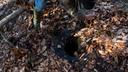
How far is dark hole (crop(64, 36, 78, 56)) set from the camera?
5039 millimetres

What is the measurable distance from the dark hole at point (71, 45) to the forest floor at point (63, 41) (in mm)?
79

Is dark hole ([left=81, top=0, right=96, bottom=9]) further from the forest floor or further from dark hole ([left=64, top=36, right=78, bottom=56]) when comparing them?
dark hole ([left=64, top=36, right=78, bottom=56])

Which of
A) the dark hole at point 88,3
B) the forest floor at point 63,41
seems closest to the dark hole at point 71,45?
the forest floor at point 63,41

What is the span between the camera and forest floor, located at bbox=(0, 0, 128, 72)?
471 cm

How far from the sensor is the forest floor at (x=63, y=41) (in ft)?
15.4

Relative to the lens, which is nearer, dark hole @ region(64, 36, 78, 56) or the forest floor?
the forest floor

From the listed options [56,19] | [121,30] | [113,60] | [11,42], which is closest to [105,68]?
[113,60]

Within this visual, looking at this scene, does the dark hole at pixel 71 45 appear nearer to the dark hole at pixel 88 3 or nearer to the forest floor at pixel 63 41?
the forest floor at pixel 63 41

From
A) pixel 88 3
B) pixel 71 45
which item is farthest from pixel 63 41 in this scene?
pixel 88 3

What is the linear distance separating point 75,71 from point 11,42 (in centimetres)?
161

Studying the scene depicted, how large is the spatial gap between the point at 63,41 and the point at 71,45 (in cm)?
18

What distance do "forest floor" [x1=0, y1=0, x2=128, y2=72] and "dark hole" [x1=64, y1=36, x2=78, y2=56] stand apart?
8 centimetres

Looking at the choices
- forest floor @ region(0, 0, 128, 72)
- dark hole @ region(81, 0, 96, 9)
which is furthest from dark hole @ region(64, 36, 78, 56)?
dark hole @ region(81, 0, 96, 9)

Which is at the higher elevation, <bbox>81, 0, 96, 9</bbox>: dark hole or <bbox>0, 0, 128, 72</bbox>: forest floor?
<bbox>81, 0, 96, 9</bbox>: dark hole
